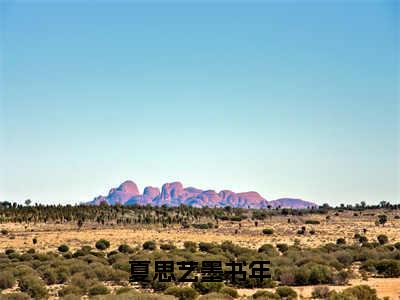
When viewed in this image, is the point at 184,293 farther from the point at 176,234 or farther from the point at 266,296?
the point at 176,234

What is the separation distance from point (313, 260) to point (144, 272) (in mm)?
11512

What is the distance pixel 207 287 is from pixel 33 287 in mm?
8675

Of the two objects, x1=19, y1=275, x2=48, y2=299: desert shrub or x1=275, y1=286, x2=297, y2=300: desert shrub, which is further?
x1=19, y1=275, x2=48, y2=299: desert shrub

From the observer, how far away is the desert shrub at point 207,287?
2645 cm

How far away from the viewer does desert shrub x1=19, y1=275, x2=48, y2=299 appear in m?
26.5

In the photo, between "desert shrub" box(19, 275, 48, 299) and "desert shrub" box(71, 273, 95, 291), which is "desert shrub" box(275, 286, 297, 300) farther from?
"desert shrub" box(19, 275, 48, 299)

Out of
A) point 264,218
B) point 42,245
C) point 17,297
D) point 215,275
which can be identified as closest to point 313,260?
point 215,275

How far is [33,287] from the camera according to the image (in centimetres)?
2694

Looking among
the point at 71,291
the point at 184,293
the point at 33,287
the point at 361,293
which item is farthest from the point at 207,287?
the point at 33,287

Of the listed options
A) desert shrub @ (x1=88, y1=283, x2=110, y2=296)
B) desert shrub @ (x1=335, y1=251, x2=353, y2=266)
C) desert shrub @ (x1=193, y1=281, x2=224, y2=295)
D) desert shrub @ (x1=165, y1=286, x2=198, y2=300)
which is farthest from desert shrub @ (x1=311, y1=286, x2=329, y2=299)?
desert shrub @ (x1=335, y1=251, x2=353, y2=266)

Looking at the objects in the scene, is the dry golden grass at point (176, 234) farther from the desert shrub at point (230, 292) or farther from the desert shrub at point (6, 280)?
the desert shrub at point (230, 292)

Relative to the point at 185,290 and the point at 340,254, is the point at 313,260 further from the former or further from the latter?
the point at 185,290

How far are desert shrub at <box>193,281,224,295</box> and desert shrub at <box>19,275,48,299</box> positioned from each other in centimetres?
750

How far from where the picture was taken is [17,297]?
78.1 feet
